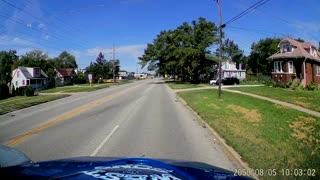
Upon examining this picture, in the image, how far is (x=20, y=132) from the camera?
16344 mm

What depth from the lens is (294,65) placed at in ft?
155

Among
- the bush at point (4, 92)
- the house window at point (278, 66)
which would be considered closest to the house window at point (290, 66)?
the house window at point (278, 66)

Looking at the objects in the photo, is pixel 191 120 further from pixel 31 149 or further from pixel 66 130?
pixel 31 149

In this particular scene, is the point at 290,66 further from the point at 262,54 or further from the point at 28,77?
the point at 262,54

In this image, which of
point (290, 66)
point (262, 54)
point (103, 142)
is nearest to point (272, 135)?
point (103, 142)

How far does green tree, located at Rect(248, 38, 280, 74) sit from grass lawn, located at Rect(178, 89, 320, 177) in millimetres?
82407

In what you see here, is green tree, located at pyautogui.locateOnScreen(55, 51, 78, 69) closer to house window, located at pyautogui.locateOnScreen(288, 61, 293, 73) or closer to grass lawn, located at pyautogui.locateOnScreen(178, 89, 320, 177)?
house window, located at pyautogui.locateOnScreen(288, 61, 293, 73)

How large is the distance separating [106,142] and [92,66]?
420 feet

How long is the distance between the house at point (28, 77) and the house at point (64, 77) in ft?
54.1

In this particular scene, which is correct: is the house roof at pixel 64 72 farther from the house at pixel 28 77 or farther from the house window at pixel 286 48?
the house window at pixel 286 48

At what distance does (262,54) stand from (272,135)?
9502 cm

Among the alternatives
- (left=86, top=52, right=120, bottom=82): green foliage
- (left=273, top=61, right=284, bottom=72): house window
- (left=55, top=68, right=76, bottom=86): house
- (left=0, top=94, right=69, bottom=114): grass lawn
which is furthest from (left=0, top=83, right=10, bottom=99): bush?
(left=86, top=52, right=120, bottom=82): green foliage

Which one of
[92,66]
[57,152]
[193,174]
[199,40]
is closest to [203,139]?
[57,152]

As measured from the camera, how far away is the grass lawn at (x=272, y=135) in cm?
908
